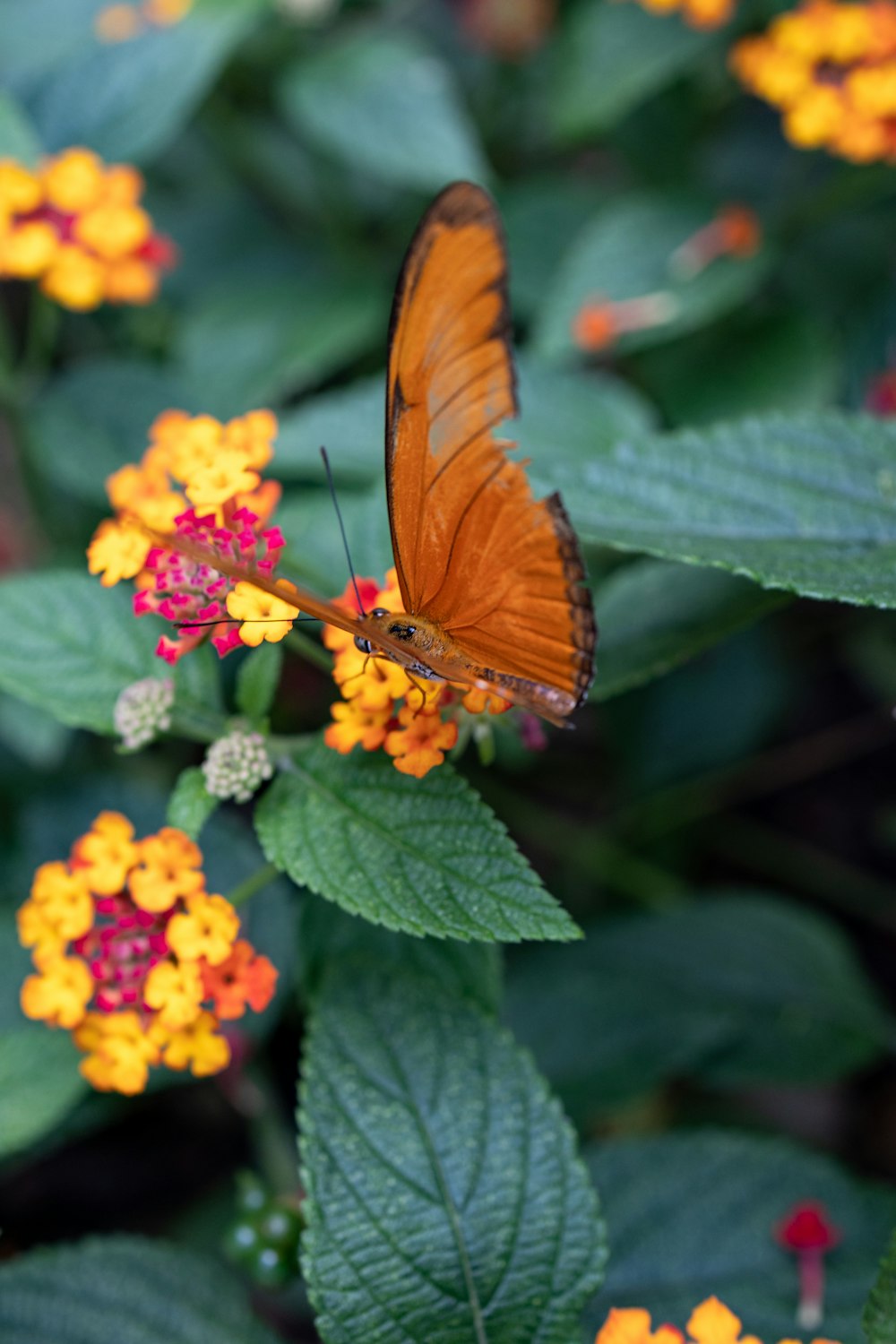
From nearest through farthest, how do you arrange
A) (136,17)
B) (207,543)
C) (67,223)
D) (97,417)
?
(207,543)
(67,223)
(97,417)
(136,17)

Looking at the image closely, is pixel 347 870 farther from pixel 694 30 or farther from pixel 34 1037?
pixel 694 30

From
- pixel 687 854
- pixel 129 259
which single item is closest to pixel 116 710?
pixel 129 259

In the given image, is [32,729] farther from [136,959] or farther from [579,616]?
[579,616]

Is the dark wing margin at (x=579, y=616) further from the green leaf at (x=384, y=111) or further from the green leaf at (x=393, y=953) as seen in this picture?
the green leaf at (x=384, y=111)

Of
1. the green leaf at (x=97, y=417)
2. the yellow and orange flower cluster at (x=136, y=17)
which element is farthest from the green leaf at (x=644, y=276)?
the yellow and orange flower cluster at (x=136, y=17)

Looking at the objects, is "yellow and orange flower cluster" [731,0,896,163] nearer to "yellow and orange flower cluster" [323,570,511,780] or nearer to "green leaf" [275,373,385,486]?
"green leaf" [275,373,385,486]

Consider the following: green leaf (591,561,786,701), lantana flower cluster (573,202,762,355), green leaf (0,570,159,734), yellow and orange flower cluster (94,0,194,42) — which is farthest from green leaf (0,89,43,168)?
green leaf (591,561,786,701)

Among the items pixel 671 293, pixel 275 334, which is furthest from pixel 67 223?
pixel 671 293
